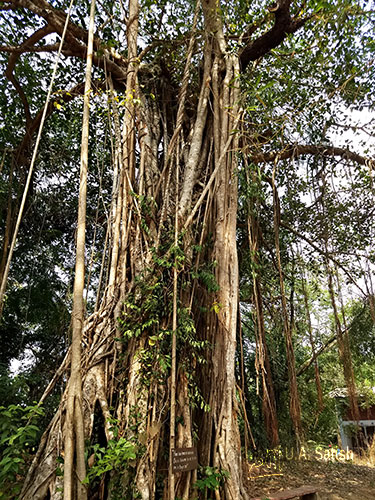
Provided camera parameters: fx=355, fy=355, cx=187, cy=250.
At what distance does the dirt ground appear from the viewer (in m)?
3.18

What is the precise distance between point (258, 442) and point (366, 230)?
318 cm

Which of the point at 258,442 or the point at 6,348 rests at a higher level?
the point at 6,348

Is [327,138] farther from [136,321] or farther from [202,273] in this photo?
[136,321]

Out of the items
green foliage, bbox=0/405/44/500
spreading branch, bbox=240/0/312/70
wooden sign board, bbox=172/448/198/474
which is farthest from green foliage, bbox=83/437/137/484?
spreading branch, bbox=240/0/312/70

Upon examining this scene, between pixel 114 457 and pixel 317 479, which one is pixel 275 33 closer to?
pixel 114 457

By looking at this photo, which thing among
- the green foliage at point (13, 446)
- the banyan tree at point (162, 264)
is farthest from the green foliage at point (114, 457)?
the green foliage at point (13, 446)

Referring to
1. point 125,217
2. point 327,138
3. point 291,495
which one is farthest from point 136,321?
point 327,138

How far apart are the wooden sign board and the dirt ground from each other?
3.66 ft

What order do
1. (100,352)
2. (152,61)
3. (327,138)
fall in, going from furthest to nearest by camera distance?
(327,138)
(152,61)
(100,352)

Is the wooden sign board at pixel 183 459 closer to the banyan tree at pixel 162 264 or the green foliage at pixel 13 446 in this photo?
the banyan tree at pixel 162 264

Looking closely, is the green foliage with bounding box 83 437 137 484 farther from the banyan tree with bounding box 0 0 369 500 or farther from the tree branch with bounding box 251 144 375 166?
the tree branch with bounding box 251 144 375 166

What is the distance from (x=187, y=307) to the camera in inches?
93.7

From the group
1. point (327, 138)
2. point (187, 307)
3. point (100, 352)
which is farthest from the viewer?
point (327, 138)

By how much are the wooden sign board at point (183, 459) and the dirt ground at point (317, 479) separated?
1.12 metres
